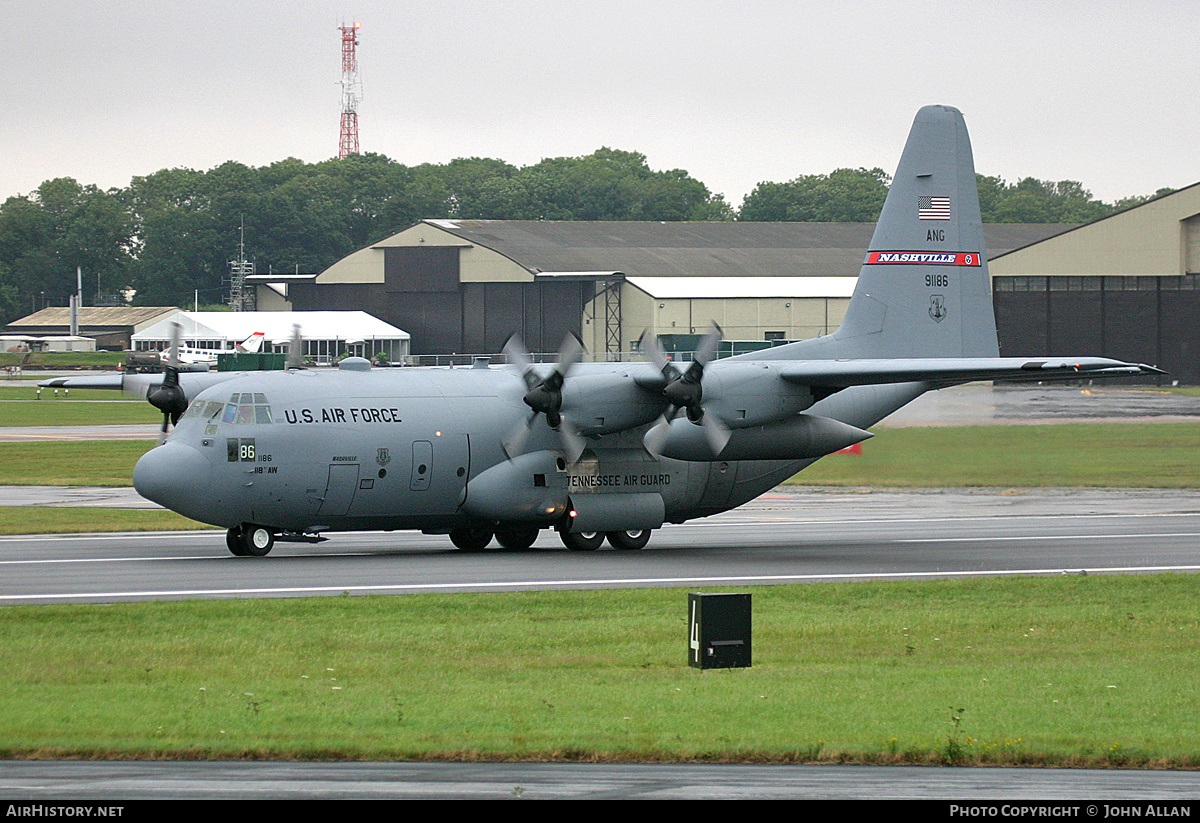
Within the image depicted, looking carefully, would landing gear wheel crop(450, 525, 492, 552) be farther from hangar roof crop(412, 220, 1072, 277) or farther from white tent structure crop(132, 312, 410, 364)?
hangar roof crop(412, 220, 1072, 277)

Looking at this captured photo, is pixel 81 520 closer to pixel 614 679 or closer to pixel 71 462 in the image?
pixel 71 462

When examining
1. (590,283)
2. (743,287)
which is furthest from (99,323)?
(743,287)

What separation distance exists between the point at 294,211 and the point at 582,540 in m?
146

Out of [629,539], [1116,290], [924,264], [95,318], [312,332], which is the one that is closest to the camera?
[629,539]

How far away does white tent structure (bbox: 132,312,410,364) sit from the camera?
11050 centimetres

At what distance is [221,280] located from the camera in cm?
17250

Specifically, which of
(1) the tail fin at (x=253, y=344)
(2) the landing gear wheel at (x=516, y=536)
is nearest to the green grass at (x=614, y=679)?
(2) the landing gear wheel at (x=516, y=536)

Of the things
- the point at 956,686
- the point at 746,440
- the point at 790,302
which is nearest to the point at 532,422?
the point at 746,440

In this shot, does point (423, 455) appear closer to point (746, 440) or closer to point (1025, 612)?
point (746, 440)

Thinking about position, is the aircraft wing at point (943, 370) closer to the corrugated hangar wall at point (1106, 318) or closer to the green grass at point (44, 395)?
the corrugated hangar wall at point (1106, 318)

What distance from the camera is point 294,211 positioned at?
17025 cm

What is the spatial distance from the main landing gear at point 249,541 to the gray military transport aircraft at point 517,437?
0.12ft

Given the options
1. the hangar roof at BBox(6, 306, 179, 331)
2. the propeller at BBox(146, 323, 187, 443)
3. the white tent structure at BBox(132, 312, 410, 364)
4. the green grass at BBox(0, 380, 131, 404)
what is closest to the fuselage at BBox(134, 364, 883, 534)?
the propeller at BBox(146, 323, 187, 443)

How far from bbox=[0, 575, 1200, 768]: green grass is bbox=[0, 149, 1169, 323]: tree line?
149957 mm
